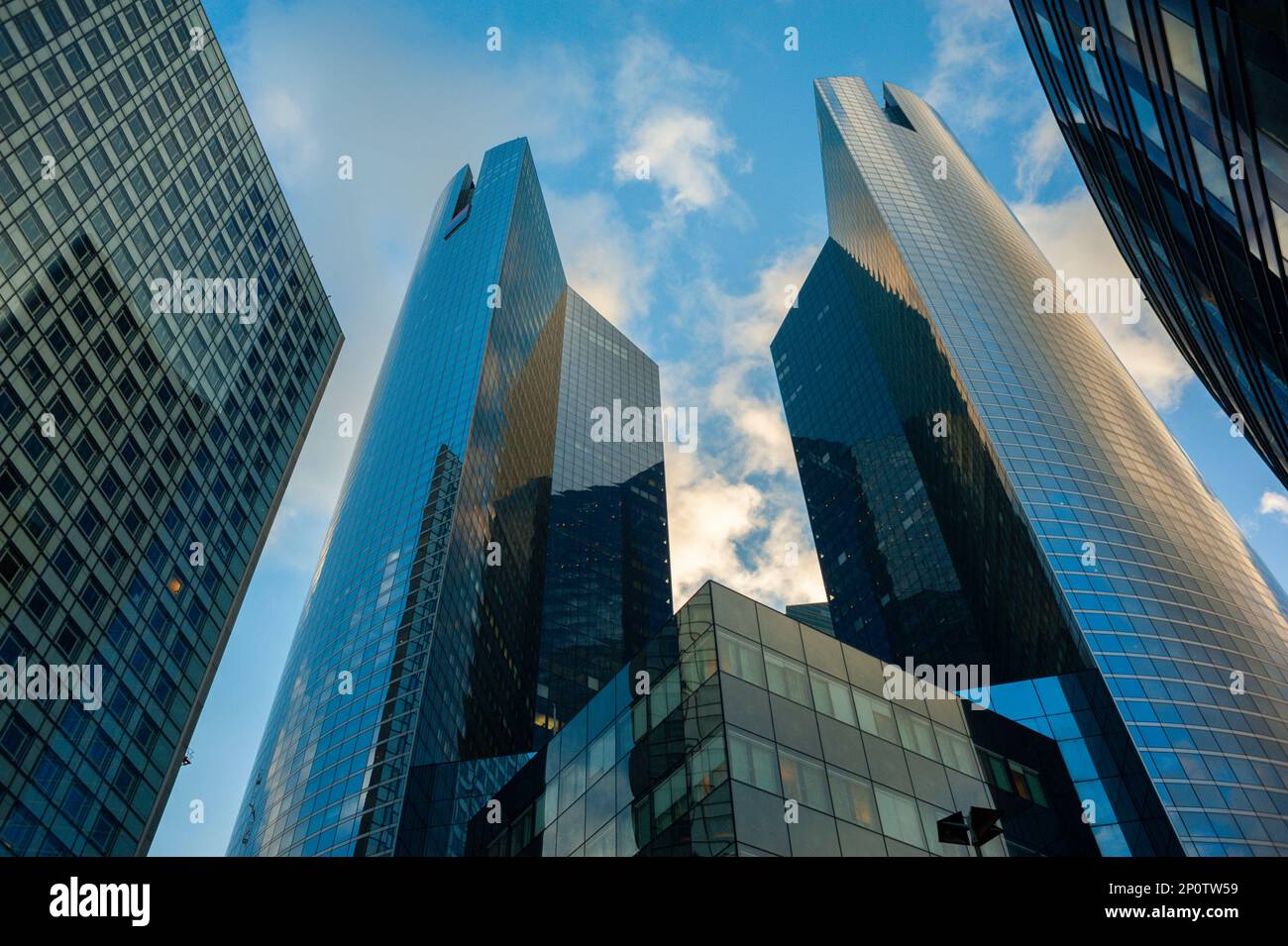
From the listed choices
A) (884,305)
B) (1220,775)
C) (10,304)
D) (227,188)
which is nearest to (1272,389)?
(1220,775)

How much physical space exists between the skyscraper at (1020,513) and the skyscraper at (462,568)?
43006 mm

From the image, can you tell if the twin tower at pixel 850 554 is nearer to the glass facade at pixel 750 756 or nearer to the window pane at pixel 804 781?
the window pane at pixel 804 781

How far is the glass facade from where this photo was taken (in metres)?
27.5

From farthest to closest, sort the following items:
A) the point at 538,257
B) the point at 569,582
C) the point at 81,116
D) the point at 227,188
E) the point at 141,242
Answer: the point at 538,257, the point at 569,582, the point at 227,188, the point at 141,242, the point at 81,116

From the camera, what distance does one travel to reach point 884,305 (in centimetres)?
15275

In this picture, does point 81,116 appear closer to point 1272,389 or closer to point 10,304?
point 10,304

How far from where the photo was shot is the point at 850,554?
163625 millimetres

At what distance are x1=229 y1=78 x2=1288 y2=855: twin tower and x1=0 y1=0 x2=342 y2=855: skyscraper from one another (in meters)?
24.5

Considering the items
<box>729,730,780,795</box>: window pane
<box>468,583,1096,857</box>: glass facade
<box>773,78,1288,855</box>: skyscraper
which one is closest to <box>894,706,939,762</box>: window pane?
<box>468,583,1096,857</box>: glass facade

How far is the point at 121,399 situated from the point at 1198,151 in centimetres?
6542

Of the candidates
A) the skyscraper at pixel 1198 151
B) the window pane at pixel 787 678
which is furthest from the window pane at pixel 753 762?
the skyscraper at pixel 1198 151

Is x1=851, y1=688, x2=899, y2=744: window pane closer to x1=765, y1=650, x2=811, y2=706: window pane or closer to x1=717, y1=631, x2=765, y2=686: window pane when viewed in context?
x1=765, y1=650, x2=811, y2=706: window pane

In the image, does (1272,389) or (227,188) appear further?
(227,188)

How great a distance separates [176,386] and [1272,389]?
231 ft
